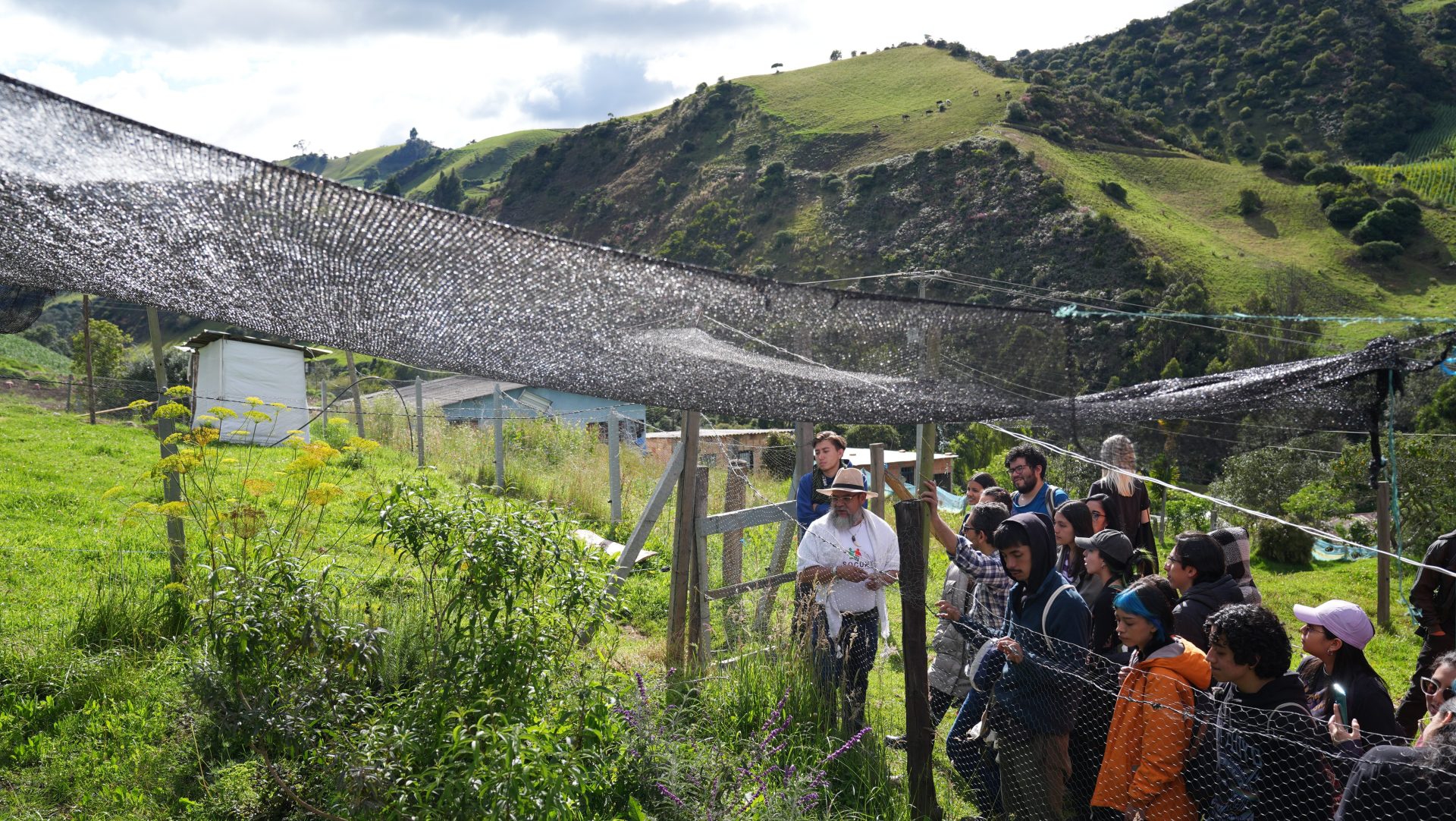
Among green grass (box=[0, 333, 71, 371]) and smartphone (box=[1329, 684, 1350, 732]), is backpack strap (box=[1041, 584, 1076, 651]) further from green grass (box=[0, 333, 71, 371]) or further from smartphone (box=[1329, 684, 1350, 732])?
green grass (box=[0, 333, 71, 371])

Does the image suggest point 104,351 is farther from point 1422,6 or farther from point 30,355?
point 1422,6

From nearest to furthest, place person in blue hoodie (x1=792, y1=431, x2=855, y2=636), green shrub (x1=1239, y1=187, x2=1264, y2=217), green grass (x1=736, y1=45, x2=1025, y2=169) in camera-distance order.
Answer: person in blue hoodie (x1=792, y1=431, x2=855, y2=636) → green shrub (x1=1239, y1=187, x2=1264, y2=217) → green grass (x1=736, y1=45, x2=1025, y2=169)

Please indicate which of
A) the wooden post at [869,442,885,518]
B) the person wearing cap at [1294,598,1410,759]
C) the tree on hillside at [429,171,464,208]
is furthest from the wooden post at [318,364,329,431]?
the tree on hillside at [429,171,464,208]

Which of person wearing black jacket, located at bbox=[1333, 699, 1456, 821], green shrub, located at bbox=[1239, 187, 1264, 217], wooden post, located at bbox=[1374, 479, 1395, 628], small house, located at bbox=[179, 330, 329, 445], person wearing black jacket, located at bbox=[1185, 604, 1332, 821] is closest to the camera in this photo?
person wearing black jacket, located at bbox=[1333, 699, 1456, 821]

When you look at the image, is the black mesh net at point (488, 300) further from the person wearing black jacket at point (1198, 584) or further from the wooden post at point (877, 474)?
the person wearing black jacket at point (1198, 584)

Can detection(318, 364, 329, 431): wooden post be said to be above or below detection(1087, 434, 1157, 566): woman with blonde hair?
below

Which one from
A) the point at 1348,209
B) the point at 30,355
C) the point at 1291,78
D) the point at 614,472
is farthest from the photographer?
the point at 1291,78

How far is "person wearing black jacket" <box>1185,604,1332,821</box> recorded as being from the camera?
2617 millimetres

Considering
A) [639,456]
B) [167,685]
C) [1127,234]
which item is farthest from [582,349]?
[1127,234]

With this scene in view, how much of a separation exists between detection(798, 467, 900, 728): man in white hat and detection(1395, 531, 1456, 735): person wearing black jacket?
236 centimetres

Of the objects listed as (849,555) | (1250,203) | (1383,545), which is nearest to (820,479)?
(849,555)

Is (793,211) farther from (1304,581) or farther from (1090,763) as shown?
(1090,763)

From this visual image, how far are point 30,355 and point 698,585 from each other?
3703cm

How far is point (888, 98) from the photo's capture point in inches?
2566
